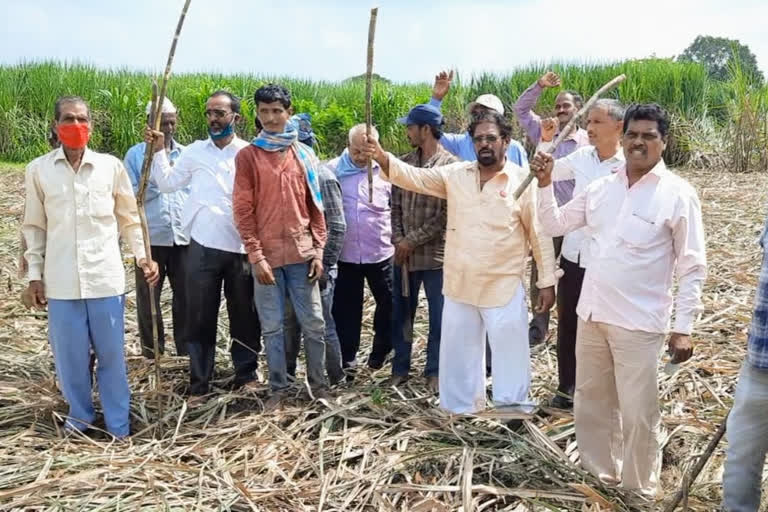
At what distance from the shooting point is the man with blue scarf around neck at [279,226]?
434cm

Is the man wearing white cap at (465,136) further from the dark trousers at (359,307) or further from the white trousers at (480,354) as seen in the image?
the white trousers at (480,354)

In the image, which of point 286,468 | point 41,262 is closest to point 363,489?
point 286,468

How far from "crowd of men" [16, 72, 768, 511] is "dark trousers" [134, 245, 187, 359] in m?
0.02

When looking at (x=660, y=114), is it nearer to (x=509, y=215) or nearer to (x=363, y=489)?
(x=509, y=215)

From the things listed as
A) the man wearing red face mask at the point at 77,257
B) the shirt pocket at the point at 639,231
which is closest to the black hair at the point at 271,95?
the man wearing red face mask at the point at 77,257

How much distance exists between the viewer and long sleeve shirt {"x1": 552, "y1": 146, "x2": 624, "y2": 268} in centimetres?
420

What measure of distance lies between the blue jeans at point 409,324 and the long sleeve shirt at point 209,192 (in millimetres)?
1008

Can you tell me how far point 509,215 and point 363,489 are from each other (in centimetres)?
153

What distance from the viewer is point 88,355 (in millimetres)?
4098

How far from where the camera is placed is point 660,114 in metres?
3.17

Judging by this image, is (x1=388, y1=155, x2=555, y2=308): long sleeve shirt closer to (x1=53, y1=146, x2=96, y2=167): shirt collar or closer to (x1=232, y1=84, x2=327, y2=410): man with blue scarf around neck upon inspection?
(x1=232, y1=84, x2=327, y2=410): man with blue scarf around neck

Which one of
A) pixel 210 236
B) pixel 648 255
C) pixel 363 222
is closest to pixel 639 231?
pixel 648 255

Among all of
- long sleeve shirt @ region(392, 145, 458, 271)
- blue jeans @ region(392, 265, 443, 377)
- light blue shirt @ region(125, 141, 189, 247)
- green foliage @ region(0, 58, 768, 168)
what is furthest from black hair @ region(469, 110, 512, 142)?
green foliage @ region(0, 58, 768, 168)

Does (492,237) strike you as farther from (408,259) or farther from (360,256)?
(360,256)
